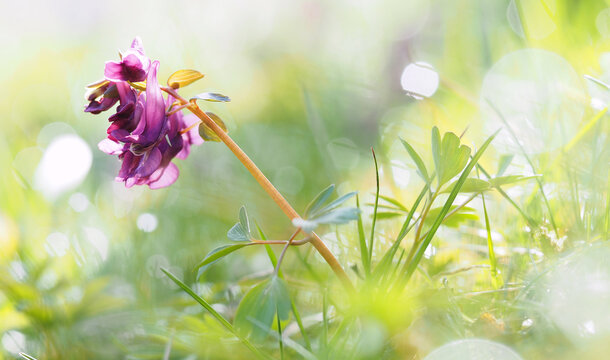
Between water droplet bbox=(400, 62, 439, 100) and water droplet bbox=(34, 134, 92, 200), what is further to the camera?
water droplet bbox=(34, 134, 92, 200)

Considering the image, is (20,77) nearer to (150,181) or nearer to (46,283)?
(46,283)

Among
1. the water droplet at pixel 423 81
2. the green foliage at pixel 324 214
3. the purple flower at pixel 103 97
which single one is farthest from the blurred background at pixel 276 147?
the purple flower at pixel 103 97

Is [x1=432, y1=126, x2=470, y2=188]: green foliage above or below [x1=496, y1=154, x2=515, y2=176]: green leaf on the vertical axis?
above

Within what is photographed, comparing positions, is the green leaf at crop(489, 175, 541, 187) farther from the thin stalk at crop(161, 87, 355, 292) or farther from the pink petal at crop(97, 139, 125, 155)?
the pink petal at crop(97, 139, 125, 155)

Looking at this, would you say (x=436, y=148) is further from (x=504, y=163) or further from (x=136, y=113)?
(x=136, y=113)

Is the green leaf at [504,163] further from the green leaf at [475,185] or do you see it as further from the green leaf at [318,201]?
the green leaf at [318,201]

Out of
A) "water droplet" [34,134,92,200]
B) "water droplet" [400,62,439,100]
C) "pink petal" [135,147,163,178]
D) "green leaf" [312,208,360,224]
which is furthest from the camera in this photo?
"water droplet" [34,134,92,200]

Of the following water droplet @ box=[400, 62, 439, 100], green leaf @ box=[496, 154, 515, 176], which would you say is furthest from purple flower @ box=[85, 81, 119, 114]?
water droplet @ box=[400, 62, 439, 100]

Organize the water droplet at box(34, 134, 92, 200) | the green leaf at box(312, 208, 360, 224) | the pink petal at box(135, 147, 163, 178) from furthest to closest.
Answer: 1. the water droplet at box(34, 134, 92, 200)
2. the pink petal at box(135, 147, 163, 178)
3. the green leaf at box(312, 208, 360, 224)

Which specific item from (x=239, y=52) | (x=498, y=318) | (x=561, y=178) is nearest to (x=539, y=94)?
(x=561, y=178)
